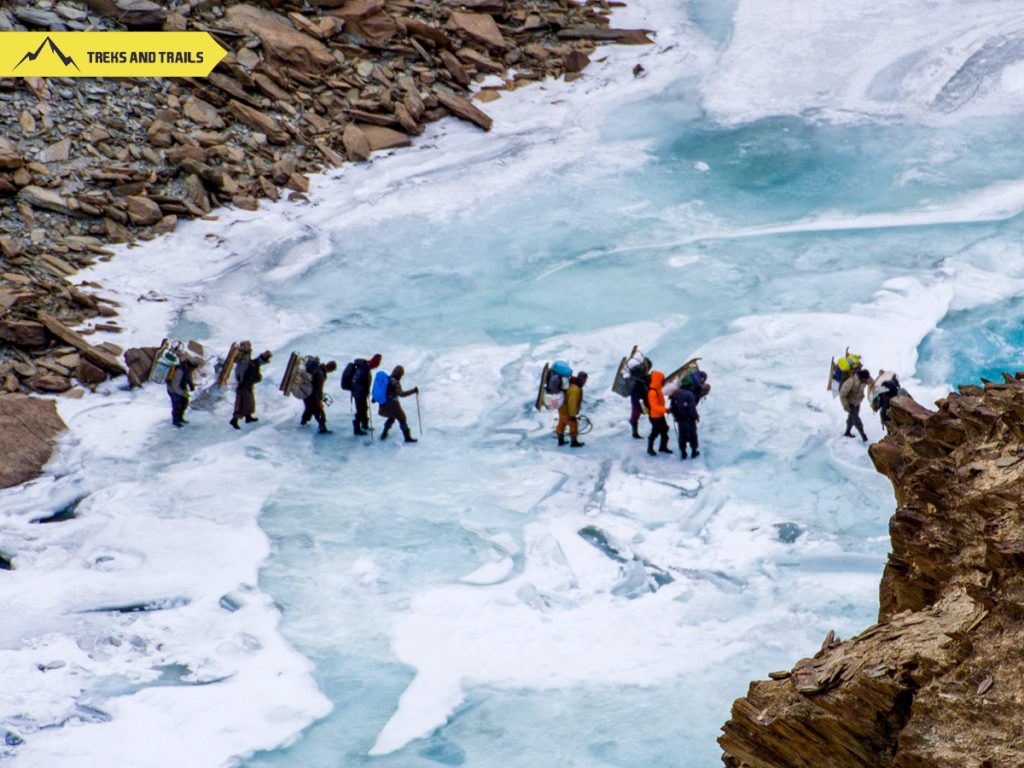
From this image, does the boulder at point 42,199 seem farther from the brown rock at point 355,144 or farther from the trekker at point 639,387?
the trekker at point 639,387

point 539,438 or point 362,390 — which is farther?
point 539,438

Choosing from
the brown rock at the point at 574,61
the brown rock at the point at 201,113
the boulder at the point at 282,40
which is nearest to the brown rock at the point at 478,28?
the brown rock at the point at 574,61

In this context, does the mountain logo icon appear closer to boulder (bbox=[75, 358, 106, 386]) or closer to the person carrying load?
boulder (bbox=[75, 358, 106, 386])

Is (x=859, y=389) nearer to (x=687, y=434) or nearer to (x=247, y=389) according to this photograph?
(x=687, y=434)

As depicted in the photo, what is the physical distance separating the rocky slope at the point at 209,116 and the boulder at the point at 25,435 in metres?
0.92

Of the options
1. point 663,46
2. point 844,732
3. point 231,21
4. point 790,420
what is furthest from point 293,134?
point 844,732

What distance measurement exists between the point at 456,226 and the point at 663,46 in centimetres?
856

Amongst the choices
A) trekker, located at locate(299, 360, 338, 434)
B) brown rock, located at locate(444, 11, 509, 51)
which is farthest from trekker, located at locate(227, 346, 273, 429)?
brown rock, located at locate(444, 11, 509, 51)

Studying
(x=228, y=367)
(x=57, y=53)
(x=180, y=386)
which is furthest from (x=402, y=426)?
(x=57, y=53)

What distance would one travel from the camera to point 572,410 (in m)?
16.1

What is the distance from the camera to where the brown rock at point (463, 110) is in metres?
25.0

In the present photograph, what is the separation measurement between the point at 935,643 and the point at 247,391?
39.6ft

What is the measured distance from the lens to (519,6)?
91.7 feet

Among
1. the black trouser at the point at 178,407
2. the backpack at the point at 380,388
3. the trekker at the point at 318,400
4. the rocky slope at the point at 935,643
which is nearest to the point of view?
the rocky slope at the point at 935,643
